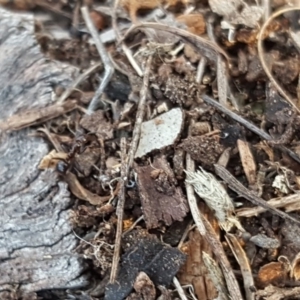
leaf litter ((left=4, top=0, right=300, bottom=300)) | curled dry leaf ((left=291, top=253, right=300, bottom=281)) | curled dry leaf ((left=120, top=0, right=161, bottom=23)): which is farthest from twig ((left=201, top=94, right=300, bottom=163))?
curled dry leaf ((left=120, top=0, right=161, bottom=23))

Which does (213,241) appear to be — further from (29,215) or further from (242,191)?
(29,215)

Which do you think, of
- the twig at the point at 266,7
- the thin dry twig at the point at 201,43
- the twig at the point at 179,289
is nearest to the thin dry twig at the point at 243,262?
the twig at the point at 179,289

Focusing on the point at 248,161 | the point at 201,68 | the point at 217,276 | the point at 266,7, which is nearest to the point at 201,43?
the point at 201,68

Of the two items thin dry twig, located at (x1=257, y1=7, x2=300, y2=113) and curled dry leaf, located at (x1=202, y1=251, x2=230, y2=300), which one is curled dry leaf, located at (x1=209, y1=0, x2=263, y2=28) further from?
curled dry leaf, located at (x1=202, y1=251, x2=230, y2=300)

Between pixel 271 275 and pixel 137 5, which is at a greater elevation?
pixel 137 5

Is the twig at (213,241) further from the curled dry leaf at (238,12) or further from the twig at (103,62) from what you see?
the curled dry leaf at (238,12)
